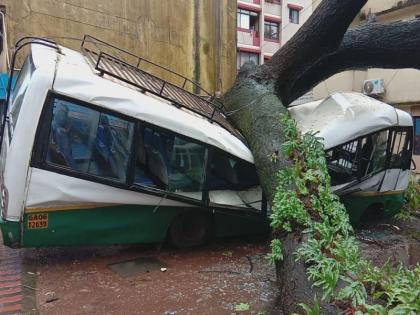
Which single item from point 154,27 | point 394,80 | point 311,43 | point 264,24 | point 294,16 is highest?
point 294,16

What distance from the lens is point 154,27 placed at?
42.5ft

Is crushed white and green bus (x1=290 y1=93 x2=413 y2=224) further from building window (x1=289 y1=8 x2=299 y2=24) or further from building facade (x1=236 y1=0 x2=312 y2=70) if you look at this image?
building window (x1=289 y1=8 x2=299 y2=24)

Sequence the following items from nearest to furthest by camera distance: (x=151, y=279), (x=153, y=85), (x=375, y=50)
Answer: (x=151, y=279), (x=153, y=85), (x=375, y=50)

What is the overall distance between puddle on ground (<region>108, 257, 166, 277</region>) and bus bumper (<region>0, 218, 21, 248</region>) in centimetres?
108

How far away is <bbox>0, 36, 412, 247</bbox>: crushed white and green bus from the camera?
4.56 meters

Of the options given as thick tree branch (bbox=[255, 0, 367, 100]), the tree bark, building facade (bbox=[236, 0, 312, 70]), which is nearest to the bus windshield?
the tree bark

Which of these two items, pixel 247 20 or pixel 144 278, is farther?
pixel 247 20

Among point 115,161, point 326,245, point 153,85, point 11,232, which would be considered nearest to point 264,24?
point 153,85

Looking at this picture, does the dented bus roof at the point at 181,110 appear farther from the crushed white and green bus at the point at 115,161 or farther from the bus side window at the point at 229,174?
the bus side window at the point at 229,174

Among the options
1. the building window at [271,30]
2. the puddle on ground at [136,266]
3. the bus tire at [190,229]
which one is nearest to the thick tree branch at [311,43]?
the bus tire at [190,229]

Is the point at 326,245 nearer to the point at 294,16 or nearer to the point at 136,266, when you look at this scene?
the point at 136,266

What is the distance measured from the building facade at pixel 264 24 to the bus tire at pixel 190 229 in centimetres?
2981

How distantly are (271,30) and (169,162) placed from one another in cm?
3542

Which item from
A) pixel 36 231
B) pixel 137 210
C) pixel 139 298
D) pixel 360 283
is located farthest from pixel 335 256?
pixel 36 231
